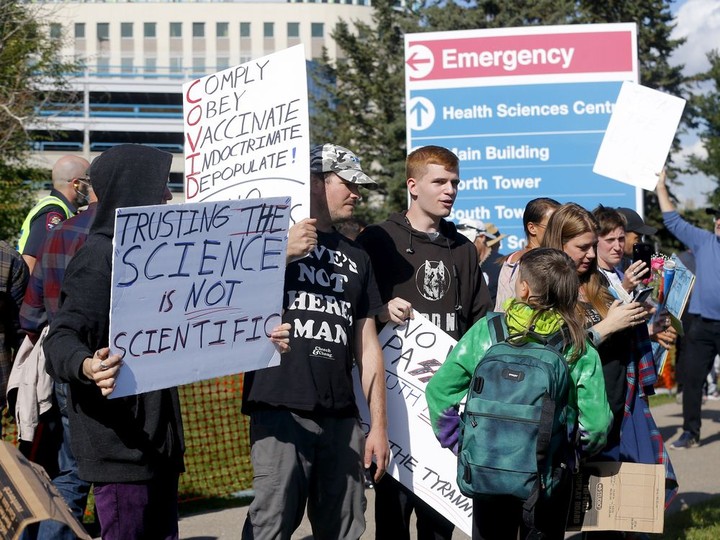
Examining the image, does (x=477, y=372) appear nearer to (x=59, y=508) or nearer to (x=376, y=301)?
(x=376, y=301)

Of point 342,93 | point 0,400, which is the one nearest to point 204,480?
point 0,400

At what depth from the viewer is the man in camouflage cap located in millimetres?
4418

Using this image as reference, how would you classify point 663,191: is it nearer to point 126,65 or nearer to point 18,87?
point 18,87

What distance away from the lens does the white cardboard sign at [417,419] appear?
5.16 m

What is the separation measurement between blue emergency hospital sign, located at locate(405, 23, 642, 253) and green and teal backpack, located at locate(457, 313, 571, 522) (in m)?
7.22

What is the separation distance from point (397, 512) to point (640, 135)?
2839mm

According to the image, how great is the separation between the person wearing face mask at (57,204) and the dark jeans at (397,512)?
2.58 metres

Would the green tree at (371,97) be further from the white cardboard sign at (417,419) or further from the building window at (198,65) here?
the building window at (198,65)

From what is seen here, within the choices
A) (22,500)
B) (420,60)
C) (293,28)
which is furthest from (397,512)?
(293,28)

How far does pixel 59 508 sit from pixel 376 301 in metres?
1.95

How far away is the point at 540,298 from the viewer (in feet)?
13.8

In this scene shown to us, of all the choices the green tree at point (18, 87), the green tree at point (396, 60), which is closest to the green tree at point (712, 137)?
the green tree at point (396, 60)

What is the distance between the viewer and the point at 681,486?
28.1ft

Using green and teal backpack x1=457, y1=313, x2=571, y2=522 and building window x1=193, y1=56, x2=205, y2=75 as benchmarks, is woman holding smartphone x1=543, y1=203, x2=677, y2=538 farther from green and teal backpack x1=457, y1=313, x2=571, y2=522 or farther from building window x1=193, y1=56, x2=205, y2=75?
building window x1=193, y1=56, x2=205, y2=75
